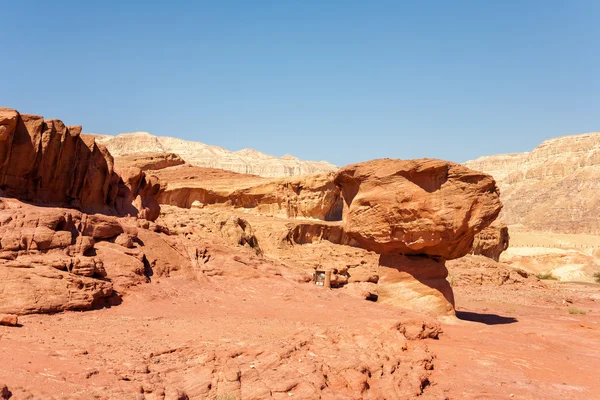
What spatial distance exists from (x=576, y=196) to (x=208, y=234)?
98.0 meters

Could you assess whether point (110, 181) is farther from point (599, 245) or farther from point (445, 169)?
point (599, 245)

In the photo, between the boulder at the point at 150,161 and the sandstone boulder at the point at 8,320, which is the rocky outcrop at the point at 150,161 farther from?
the sandstone boulder at the point at 8,320

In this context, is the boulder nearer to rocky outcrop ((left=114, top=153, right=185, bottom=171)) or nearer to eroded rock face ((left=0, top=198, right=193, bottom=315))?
rocky outcrop ((left=114, top=153, right=185, bottom=171))

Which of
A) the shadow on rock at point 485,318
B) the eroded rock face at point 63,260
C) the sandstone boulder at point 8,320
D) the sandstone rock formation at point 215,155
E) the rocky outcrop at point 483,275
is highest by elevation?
the sandstone rock formation at point 215,155

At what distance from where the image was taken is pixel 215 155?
97.4m

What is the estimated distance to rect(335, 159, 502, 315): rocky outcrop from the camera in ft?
46.7

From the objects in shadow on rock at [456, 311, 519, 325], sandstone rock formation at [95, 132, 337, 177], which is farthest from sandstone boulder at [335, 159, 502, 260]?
sandstone rock formation at [95, 132, 337, 177]

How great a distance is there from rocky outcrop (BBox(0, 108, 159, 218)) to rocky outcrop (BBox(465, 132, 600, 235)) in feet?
286

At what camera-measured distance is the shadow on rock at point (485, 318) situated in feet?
53.1

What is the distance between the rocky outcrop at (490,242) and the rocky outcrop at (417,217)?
24058mm

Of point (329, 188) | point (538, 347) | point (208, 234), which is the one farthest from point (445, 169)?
point (329, 188)

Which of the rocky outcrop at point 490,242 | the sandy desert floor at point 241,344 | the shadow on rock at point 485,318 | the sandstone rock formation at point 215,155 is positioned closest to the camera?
the sandy desert floor at point 241,344

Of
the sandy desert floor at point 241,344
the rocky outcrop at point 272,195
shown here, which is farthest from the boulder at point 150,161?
the sandy desert floor at point 241,344

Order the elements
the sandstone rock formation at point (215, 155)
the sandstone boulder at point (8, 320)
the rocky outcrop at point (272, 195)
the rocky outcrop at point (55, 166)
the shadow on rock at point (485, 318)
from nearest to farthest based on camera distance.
A: the sandstone boulder at point (8, 320) → the rocky outcrop at point (55, 166) → the shadow on rock at point (485, 318) → the rocky outcrop at point (272, 195) → the sandstone rock formation at point (215, 155)
